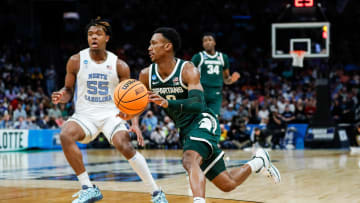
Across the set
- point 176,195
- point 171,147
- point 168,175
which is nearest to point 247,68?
point 171,147

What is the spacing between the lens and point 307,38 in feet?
48.5

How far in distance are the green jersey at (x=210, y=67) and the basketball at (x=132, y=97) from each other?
4.33 m

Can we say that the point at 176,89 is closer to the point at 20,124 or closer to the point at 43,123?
the point at 20,124

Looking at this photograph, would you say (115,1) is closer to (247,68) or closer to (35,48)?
(35,48)

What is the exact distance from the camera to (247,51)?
25.0 m

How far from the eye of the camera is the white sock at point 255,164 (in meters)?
5.34

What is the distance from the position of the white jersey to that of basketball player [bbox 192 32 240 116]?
10.1 ft

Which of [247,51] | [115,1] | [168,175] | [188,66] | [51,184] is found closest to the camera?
[188,66]

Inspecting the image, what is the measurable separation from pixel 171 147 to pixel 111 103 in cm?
1137

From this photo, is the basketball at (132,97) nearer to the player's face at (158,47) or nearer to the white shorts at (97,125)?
the player's face at (158,47)

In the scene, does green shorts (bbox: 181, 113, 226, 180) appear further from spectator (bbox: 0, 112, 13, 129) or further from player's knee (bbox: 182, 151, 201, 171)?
spectator (bbox: 0, 112, 13, 129)

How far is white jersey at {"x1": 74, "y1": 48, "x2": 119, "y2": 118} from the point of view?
5746 millimetres

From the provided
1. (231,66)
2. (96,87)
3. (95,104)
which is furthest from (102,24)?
(231,66)

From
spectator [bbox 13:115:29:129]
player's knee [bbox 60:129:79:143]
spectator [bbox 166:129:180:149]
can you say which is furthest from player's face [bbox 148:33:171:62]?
spectator [bbox 13:115:29:129]
